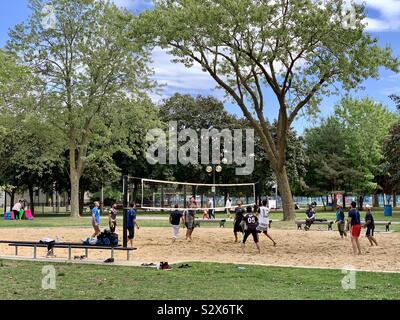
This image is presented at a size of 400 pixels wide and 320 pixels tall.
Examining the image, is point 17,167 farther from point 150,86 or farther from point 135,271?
point 135,271

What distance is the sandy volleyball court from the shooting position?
52.6 feet

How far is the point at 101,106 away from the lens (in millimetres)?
44062

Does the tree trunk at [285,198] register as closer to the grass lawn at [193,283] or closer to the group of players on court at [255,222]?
the group of players on court at [255,222]

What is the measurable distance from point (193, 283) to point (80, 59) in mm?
34190

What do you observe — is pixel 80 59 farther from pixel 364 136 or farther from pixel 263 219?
pixel 364 136

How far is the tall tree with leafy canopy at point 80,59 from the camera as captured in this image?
4256cm

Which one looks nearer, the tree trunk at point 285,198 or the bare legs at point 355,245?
the bare legs at point 355,245

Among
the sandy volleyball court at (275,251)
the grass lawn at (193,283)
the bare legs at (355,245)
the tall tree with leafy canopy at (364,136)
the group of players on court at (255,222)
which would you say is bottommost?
the sandy volleyball court at (275,251)

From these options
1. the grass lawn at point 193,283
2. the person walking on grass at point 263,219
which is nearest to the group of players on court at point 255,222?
the person walking on grass at point 263,219

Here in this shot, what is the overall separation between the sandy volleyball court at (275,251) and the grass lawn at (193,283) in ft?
6.07

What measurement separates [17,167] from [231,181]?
2254 centimetres

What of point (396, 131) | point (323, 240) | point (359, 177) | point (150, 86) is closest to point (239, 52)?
point (323, 240)

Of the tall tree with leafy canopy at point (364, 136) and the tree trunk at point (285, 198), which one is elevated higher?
the tall tree with leafy canopy at point (364, 136)

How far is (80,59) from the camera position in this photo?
43.2m
